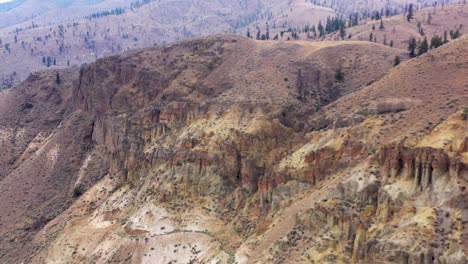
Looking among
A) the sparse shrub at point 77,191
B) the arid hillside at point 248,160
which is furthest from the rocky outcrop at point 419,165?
the sparse shrub at point 77,191

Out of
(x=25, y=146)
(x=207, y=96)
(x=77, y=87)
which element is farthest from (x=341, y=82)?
A: (x=25, y=146)

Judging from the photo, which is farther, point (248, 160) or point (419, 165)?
point (248, 160)

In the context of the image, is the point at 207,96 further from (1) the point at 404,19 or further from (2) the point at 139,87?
(1) the point at 404,19

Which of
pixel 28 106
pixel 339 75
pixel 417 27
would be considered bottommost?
pixel 28 106

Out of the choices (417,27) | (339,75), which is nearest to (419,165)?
(339,75)

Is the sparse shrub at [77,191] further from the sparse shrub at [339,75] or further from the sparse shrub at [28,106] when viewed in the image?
the sparse shrub at [339,75]

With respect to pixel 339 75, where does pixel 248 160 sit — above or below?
below

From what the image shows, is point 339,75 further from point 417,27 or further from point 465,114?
point 417,27

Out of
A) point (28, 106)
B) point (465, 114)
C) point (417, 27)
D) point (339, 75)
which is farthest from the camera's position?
point (417, 27)
